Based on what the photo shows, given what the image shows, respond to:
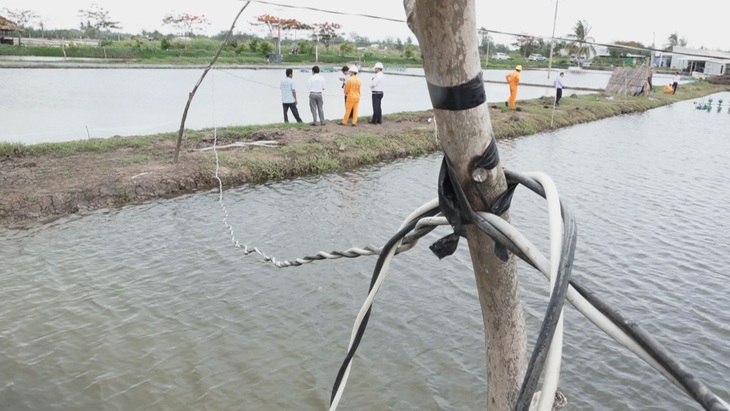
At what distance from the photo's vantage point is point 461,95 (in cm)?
123

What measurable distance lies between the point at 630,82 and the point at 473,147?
31254mm

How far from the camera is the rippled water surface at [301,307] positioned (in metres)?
4.32

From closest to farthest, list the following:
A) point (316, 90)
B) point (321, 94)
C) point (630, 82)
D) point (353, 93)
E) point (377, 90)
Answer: point (316, 90) → point (321, 94) → point (353, 93) → point (377, 90) → point (630, 82)

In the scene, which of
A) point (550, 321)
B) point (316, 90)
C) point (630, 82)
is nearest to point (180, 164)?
point (316, 90)

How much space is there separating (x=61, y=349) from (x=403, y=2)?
15.2 feet

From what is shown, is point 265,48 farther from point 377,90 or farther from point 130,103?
point 377,90

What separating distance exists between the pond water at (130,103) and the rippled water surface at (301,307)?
619 cm

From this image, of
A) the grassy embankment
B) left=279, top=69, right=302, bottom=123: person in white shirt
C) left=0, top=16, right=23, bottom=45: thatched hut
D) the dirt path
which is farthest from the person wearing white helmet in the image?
left=0, top=16, right=23, bottom=45: thatched hut

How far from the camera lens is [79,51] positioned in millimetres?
39156

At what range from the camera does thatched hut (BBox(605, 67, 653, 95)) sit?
2830 centimetres

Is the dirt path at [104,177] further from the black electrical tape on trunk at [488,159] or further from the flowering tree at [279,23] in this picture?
the flowering tree at [279,23]

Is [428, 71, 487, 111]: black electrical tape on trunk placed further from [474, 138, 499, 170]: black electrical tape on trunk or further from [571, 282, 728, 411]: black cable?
[571, 282, 728, 411]: black cable

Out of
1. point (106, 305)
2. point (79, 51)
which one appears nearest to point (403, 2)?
point (106, 305)

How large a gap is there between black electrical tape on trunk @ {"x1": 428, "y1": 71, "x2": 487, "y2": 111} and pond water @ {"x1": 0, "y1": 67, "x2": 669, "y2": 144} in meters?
12.4
